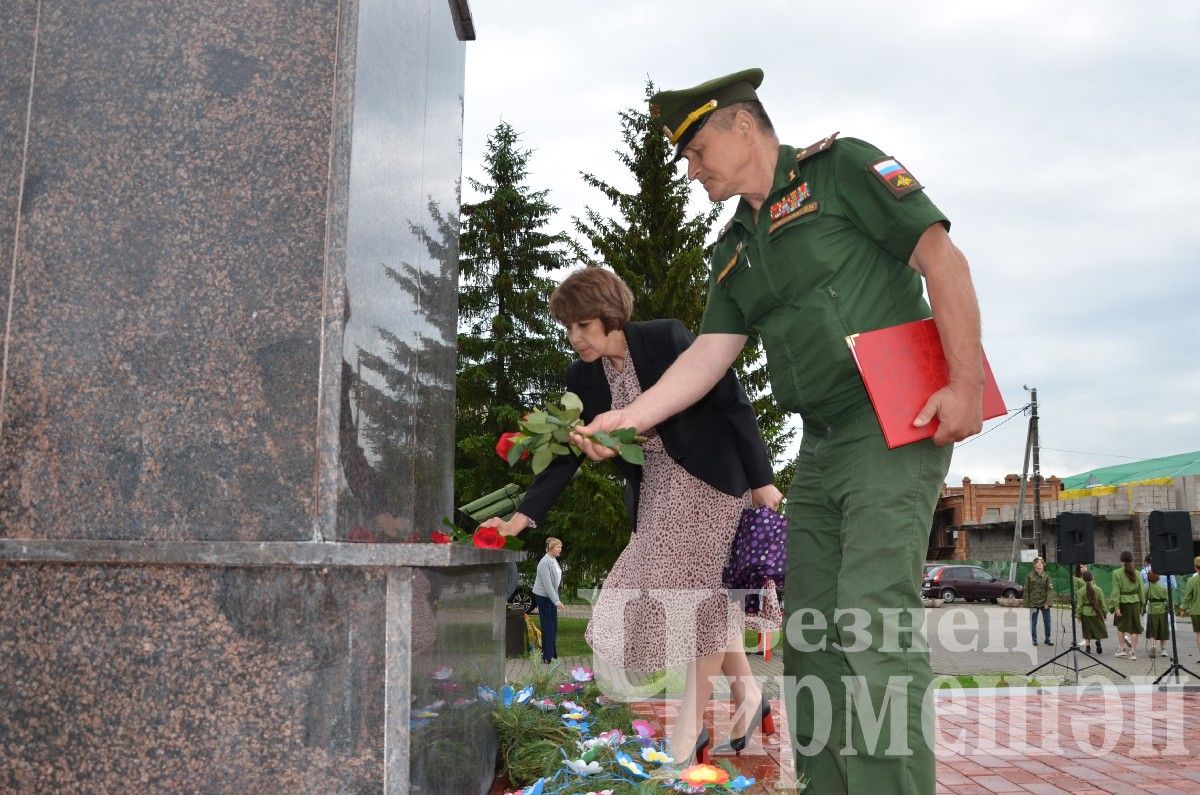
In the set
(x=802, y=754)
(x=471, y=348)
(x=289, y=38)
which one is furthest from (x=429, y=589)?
(x=471, y=348)

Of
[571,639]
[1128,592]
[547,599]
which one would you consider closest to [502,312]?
[571,639]

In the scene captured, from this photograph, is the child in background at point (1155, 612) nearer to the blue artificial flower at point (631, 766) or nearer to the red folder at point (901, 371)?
the blue artificial flower at point (631, 766)

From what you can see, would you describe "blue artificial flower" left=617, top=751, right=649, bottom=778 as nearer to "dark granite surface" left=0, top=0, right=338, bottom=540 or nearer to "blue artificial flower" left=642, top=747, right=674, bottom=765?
"blue artificial flower" left=642, top=747, right=674, bottom=765

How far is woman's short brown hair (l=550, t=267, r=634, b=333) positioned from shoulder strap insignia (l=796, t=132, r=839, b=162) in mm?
1368

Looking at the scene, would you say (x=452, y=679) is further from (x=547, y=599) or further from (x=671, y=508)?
(x=547, y=599)

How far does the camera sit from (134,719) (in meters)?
1.96

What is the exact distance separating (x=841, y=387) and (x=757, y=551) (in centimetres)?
149

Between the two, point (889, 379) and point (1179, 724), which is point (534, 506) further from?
point (1179, 724)

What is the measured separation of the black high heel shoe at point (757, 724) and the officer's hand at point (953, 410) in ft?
9.02

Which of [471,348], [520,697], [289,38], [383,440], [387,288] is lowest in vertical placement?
[520,697]

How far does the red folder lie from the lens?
2.29 meters

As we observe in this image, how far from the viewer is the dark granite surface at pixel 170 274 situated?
202 centimetres

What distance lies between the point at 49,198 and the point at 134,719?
3.62 ft

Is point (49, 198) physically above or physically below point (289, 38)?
below
